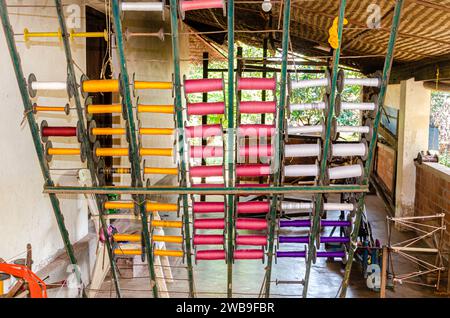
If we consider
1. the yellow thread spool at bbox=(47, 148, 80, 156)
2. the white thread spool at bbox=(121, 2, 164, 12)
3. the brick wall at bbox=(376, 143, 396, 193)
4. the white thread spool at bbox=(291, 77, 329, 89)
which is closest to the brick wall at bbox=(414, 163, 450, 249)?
the brick wall at bbox=(376, 143, 396, 193)

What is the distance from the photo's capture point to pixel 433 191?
5828 mm

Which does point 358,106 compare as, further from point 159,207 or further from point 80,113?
point 80,113

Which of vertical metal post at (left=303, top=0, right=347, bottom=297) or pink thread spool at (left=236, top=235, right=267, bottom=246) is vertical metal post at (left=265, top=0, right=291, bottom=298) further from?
vertical metal post at (left=303, top=0, right=347, bottom=297)

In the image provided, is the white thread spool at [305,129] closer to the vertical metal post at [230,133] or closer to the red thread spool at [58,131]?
the vertical metal post at [230,133]

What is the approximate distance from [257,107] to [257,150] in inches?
7.5

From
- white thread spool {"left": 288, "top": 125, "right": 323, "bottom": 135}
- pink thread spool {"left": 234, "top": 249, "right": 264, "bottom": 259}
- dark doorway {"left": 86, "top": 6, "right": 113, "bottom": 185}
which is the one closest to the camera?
white thread spool {"left": 288, "top": 125, "right": 323, "bottom": 135}

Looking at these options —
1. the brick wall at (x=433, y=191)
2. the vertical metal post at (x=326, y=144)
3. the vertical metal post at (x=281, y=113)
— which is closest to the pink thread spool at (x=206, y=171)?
the vertical metal post at (x=281, y=113)

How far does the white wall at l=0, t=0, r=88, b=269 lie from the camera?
2838mm

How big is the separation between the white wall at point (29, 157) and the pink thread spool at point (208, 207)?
1.04 metres

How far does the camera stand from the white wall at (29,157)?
2838mm

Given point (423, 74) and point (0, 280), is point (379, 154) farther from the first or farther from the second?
point (0, 280)

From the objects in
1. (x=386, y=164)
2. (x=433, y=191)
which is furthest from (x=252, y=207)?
(x=386, y=164)

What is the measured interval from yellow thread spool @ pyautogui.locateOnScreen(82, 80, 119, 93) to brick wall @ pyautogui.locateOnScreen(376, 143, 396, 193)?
19.2ft
